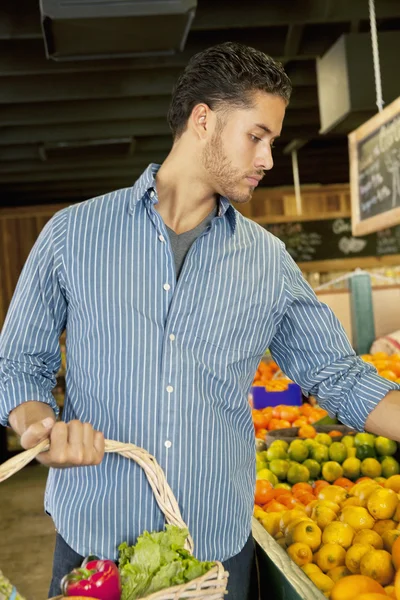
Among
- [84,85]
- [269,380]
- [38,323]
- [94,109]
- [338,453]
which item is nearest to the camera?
[38,323]

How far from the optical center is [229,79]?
1.80m

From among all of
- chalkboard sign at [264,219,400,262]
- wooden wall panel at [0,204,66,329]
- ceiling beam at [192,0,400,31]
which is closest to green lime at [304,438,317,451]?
ceiling beam at [192,0,400,31]

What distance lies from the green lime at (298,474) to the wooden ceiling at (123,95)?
2.66 metres

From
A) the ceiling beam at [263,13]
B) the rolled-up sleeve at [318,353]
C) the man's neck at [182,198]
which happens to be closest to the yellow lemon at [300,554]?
the rolled-up sleeve at [318,353]

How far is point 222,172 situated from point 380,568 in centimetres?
108

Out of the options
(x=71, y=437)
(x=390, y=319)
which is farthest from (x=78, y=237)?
(x=390, y=319)

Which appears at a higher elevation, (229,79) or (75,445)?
(229,79)

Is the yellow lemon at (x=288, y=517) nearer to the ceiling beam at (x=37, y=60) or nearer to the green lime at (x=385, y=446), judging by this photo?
the green lime at (x=385, y=446)

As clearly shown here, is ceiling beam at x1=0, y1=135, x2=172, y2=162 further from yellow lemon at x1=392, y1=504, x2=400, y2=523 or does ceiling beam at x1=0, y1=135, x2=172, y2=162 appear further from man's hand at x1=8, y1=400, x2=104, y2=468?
man's hand at x1=8, y1=400, x2=104, y2=468

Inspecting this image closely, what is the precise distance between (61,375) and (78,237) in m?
7.39

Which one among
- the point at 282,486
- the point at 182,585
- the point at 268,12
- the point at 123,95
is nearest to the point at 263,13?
the point at 268,12

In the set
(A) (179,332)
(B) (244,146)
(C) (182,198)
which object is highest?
(B) (244,146)

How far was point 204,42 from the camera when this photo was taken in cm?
511

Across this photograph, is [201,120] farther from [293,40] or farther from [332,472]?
[293,40]
